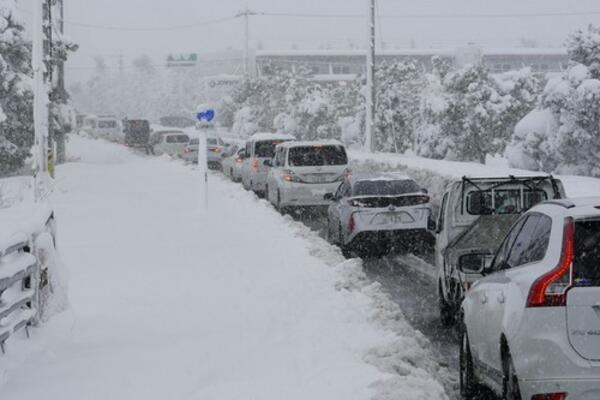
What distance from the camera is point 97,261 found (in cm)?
1620

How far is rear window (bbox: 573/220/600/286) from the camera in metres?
5.71

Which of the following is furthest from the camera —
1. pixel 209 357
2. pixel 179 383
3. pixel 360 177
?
pixel 360 177

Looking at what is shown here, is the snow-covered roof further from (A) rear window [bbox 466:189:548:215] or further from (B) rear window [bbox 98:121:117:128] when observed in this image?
(B) rear window [bbox 98:121:117:128]

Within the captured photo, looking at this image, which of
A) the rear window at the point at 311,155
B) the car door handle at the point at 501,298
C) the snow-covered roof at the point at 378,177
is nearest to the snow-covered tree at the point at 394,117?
the rear window at the point at 311,155

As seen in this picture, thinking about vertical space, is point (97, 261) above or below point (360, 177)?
below

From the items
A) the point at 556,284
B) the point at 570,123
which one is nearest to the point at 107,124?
the point at 570,123

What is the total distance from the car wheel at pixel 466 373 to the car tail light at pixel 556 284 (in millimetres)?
2043

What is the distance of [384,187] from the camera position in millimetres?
17781

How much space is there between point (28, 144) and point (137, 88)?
149617 millimetres

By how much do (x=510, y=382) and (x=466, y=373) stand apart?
1.73 m

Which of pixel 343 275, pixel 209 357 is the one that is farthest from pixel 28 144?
pixel 209 357

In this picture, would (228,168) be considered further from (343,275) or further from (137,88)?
(137,88)

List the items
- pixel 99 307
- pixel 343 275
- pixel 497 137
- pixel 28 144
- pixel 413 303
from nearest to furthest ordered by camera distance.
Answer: pixel 99 307 < pixel 413 303 < pixel 343 275 < pixel 28 144 < pixel 497 137

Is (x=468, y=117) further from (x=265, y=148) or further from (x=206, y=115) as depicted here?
(x=206, y=115)
